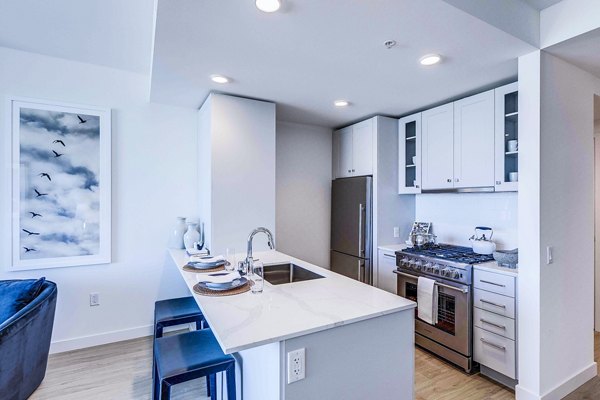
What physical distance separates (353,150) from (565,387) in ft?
9.41

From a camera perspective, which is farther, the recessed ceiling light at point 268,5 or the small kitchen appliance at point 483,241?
the small kitchen appliance at point 483,241

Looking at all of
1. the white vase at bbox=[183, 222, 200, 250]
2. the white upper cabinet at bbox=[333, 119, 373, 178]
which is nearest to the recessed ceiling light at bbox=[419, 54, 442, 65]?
the white upper cabinet at bbox=[333, 119, 373, 178]

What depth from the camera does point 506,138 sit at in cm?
257

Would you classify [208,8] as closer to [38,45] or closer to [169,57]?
[169,57]

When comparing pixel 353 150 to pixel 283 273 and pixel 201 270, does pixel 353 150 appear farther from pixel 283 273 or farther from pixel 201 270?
pixel 201 270

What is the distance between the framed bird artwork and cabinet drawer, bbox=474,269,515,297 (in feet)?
11.0

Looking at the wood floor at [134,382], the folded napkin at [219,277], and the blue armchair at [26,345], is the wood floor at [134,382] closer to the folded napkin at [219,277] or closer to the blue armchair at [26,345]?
the blue armchair at [26,345]

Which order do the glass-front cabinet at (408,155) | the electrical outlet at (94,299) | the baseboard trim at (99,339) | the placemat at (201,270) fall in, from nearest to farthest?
the placemat at (201,270), the baseboard trim at (99,339), the electrical outlet at (94,299), the glass-front cabinet at (408,155)

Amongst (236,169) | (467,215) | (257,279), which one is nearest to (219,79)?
(236,169)

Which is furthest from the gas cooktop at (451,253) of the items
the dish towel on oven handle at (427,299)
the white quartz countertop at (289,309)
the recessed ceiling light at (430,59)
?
the recessed ceiling light at (430,59)

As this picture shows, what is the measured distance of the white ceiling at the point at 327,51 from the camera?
5.27 ft

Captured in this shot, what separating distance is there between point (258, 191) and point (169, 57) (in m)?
1.35

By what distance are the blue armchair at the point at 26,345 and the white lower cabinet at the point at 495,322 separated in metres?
3.26

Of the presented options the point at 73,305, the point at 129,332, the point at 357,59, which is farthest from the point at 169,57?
the point at 129,332
